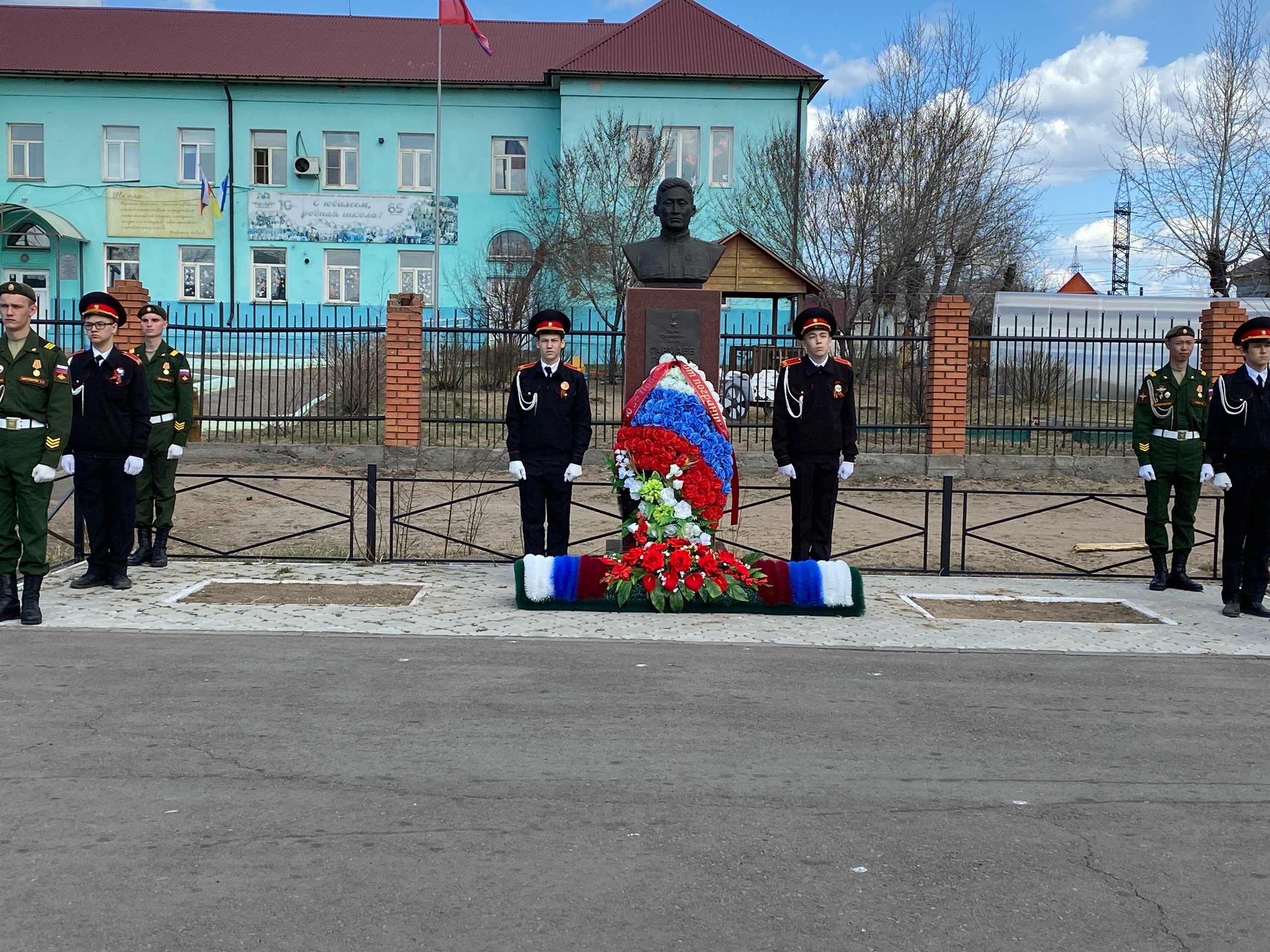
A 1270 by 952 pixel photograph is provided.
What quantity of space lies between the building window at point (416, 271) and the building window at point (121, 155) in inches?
324

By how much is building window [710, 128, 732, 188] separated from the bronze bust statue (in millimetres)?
27944

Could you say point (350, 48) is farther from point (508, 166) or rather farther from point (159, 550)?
point (159, 550)

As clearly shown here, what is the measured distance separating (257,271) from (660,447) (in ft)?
104

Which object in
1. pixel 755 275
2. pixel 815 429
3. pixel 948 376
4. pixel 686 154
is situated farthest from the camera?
pixel 686 154

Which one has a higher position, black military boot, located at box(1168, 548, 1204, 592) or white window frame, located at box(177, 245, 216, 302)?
white window frame, located at box(177, 245, 216, 302)

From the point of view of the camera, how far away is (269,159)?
123ft

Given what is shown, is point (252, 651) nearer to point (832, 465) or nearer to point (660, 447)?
point (660, 447)

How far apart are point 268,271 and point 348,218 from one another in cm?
290

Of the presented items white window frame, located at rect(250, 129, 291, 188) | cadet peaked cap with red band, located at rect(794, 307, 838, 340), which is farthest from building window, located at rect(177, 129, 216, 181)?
cadet peaked cap with red band, located at rect(794, 307, 838, 340)

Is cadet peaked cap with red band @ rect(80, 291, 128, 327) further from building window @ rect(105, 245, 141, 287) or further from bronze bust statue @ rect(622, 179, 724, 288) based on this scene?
building window @ rect(105, 245, 141, 287)

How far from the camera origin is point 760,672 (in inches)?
266

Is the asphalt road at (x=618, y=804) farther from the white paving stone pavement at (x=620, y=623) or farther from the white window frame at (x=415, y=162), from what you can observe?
the white window frame at (x=415, y=162)

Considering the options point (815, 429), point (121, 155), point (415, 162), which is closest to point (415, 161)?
point (415, 162)

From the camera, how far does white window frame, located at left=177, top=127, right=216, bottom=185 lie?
37.3m
